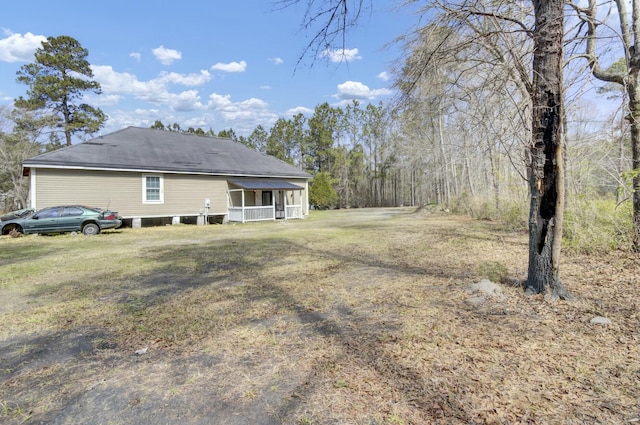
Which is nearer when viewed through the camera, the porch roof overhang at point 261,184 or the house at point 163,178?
the house at point 163,178

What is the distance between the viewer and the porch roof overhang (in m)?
19.1

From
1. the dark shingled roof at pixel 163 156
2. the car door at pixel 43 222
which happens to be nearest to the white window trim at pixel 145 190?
the dark shingled roof at pixel 163 156

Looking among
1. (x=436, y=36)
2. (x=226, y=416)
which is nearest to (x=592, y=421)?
(x=226, y=416)

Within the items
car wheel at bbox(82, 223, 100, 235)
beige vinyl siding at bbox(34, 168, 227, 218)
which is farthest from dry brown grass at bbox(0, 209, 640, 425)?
beige vinyl siding at bbox(34, 168, 227, 218)

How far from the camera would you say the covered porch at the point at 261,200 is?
760 inches

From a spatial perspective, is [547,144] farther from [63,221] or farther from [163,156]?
[163,156]

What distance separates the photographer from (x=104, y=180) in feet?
51.5

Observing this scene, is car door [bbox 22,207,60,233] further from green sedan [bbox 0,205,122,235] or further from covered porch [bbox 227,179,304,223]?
covered porch [bbox 227,179,304,223]

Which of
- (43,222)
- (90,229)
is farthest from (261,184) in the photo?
(43,222)

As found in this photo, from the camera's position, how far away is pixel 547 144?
13.4 feet

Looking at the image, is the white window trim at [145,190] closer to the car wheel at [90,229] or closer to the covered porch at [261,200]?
the car wheel at [90,229]

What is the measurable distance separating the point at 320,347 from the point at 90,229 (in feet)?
44.1

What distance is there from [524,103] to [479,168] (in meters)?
18.4

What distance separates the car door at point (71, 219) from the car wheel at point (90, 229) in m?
0.19
